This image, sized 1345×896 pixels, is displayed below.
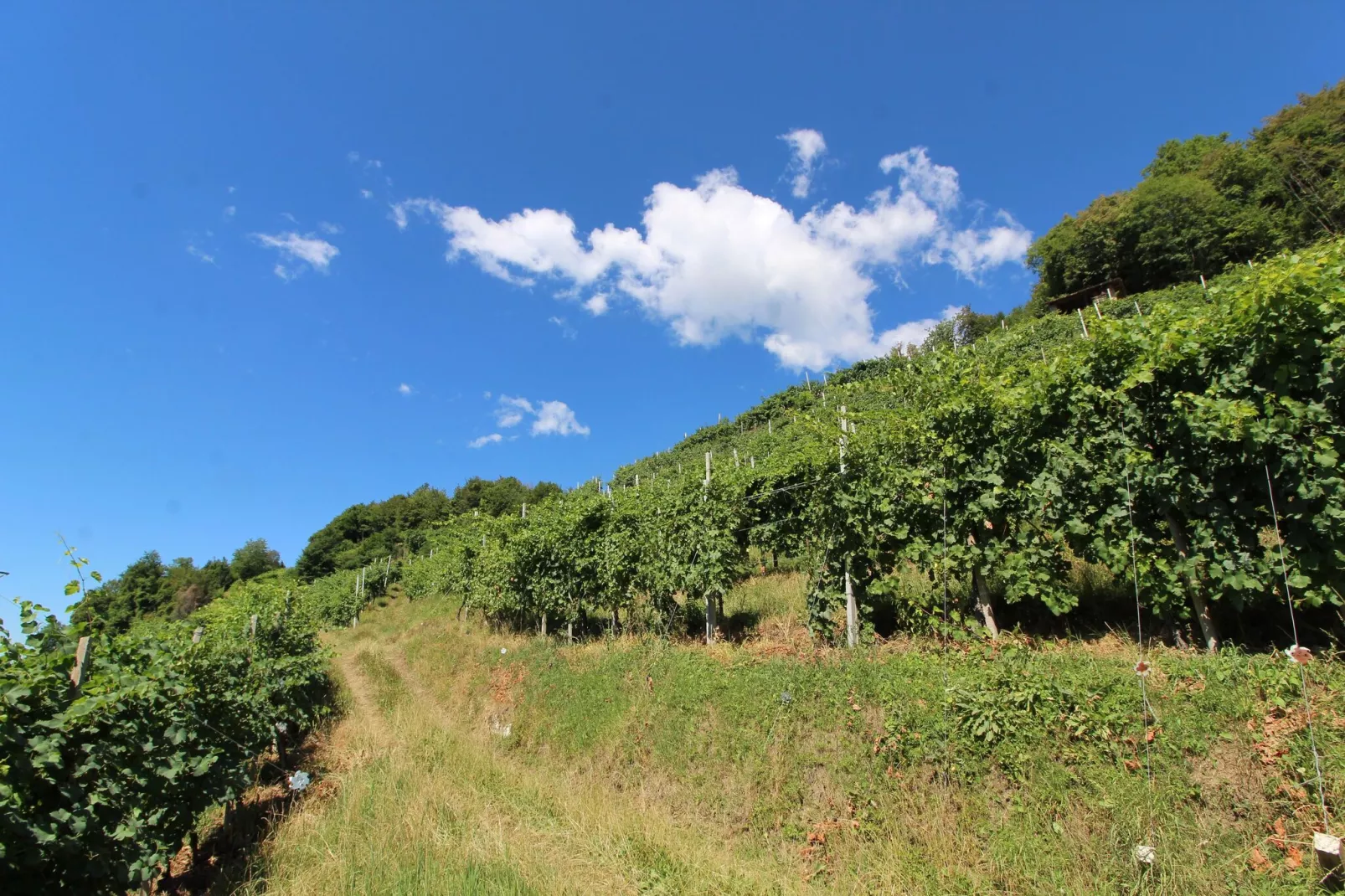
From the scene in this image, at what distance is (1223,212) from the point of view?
3906 centimetres

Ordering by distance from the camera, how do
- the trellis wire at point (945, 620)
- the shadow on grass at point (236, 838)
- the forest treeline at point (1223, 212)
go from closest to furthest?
the trellis wire at point (945, 620)
the shadow on grass at point (236, 838)
the forest treeline at point (1223, 212)

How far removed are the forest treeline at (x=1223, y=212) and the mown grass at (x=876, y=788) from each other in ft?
149

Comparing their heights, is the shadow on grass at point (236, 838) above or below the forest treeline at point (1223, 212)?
below

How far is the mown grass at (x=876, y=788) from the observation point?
3.11 metres

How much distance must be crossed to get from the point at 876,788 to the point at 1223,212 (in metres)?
54.5

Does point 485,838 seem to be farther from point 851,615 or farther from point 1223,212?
point 1223,212

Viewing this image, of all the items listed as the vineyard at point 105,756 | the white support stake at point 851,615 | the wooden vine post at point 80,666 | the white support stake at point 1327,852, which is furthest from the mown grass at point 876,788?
the wooden vine post at point 80,666

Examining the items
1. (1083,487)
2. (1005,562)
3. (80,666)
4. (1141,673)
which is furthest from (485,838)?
(1083,487)

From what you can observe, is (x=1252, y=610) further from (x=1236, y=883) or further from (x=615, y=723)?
(x=615, y=723)

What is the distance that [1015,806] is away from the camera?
359 cm

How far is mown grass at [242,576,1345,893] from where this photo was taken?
3.11 m

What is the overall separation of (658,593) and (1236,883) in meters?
7.31

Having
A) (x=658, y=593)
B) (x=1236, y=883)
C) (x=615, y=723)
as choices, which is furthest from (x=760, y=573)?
(x=1236, y=883)

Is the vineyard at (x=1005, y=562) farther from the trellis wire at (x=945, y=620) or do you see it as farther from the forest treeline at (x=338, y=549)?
the forest treeline at (x=338, y=549)
